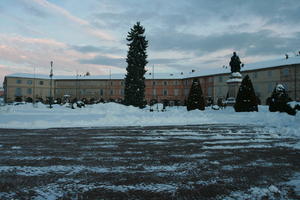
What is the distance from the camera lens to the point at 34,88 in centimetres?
7938

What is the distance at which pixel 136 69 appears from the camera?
3647 cm

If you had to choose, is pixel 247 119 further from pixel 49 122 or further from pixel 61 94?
pixel 61 94

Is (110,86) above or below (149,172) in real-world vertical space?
above

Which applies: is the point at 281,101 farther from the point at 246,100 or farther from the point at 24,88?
the point at 24,88

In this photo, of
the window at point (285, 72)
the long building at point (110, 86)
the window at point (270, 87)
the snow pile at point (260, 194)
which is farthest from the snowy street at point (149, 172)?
the long building at point (110, 86)

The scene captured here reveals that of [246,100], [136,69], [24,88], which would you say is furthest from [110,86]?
[246,100]

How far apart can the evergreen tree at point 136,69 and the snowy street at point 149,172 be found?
94.4ft

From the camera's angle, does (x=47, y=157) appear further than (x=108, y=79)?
No

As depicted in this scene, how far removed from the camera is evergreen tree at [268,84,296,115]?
20159 millimetres

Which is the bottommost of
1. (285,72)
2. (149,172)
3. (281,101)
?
(149,172)

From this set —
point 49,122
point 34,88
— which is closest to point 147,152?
point 49,122

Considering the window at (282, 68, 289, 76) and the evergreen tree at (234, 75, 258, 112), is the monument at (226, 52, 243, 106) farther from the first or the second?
the window at (282, 68, 289, 76)

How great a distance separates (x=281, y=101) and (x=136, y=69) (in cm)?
2038

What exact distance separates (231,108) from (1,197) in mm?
28720
